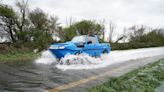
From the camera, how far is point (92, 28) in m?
48.7

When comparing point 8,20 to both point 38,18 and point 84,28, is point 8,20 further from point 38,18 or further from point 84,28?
point 84,28

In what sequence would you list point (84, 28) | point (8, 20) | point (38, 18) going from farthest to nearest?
point (84, 28)
point (38, 18)
point (8, 20)

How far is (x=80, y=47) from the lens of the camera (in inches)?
602

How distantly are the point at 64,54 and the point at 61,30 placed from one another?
26.4m

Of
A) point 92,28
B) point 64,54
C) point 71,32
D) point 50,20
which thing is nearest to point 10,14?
point 50,20

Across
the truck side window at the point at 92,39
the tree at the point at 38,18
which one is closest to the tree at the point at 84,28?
the tree at the point at 38,18

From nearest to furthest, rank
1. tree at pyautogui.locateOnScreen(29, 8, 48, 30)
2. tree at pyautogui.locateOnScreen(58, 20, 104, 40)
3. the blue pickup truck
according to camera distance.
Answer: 1. the blue pickup truck
2. tree at pyautogui.locateOnScreen(29, 8, 48, 30)
3. tree at pyautogui.locateOnScreen(58, 20, 104, 40)

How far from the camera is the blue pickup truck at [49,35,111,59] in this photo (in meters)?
13.6

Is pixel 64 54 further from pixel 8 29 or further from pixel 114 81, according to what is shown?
pixel 8 29

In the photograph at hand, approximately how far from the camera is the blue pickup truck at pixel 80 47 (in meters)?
13.6

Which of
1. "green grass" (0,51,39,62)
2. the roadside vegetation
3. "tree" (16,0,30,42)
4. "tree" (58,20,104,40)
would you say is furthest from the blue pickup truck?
"tree" (58,20,104,40)

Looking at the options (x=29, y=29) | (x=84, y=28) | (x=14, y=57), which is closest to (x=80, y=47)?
(x=14, y=57)

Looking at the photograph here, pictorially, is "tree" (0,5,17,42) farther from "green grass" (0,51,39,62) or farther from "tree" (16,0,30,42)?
"green grass" (0,51,39,62)

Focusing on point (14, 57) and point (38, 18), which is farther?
point (38, 18)
